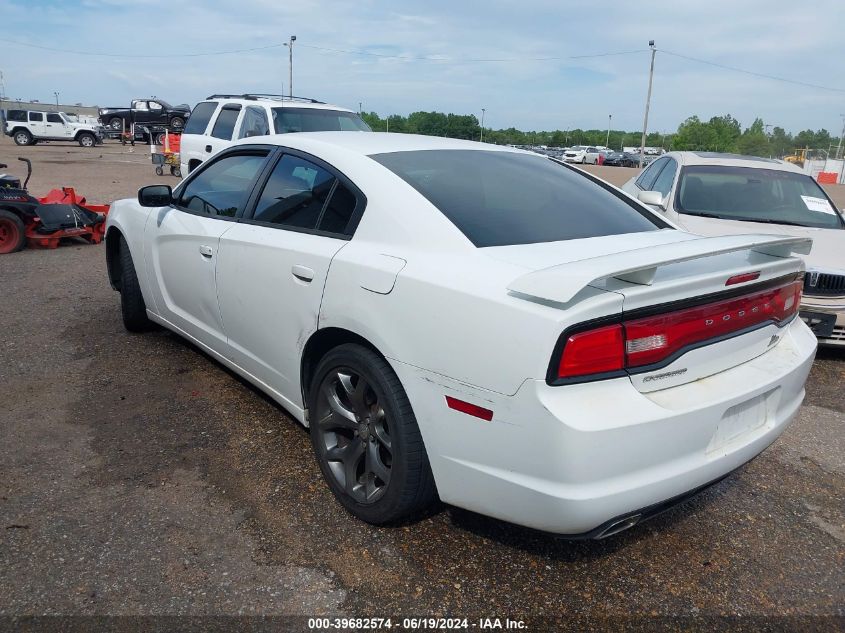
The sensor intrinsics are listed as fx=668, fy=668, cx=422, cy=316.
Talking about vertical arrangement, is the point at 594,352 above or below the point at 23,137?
below

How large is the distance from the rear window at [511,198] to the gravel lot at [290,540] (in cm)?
125

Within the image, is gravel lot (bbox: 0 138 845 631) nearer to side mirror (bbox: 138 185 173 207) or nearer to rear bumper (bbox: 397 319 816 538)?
rear bumper (bbox: 397 319 816 538)

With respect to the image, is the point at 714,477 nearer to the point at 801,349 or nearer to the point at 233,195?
the point at 801,349

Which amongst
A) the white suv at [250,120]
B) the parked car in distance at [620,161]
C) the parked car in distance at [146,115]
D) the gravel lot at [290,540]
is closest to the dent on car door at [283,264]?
the gravel lot at [290,540]

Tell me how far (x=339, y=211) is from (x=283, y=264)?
37 cm

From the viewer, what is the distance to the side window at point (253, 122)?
1039 cm

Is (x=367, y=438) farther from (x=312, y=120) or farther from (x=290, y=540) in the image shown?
(x=312, y=120)

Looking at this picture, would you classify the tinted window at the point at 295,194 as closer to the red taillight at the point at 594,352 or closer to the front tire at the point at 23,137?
the red taillight at the point at 594,352

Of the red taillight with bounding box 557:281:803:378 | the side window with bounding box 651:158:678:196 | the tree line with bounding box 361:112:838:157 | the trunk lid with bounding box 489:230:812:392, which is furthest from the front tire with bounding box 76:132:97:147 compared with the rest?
the red taillight with bounding box 557:281:803:378

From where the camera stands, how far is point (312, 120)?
10781 millimetres

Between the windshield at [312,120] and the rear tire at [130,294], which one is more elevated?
the windshield at [312,120]

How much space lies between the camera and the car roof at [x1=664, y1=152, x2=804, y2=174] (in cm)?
664

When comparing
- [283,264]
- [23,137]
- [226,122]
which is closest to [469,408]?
[283,264]

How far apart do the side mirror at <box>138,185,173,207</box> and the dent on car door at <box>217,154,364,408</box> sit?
91 cm
